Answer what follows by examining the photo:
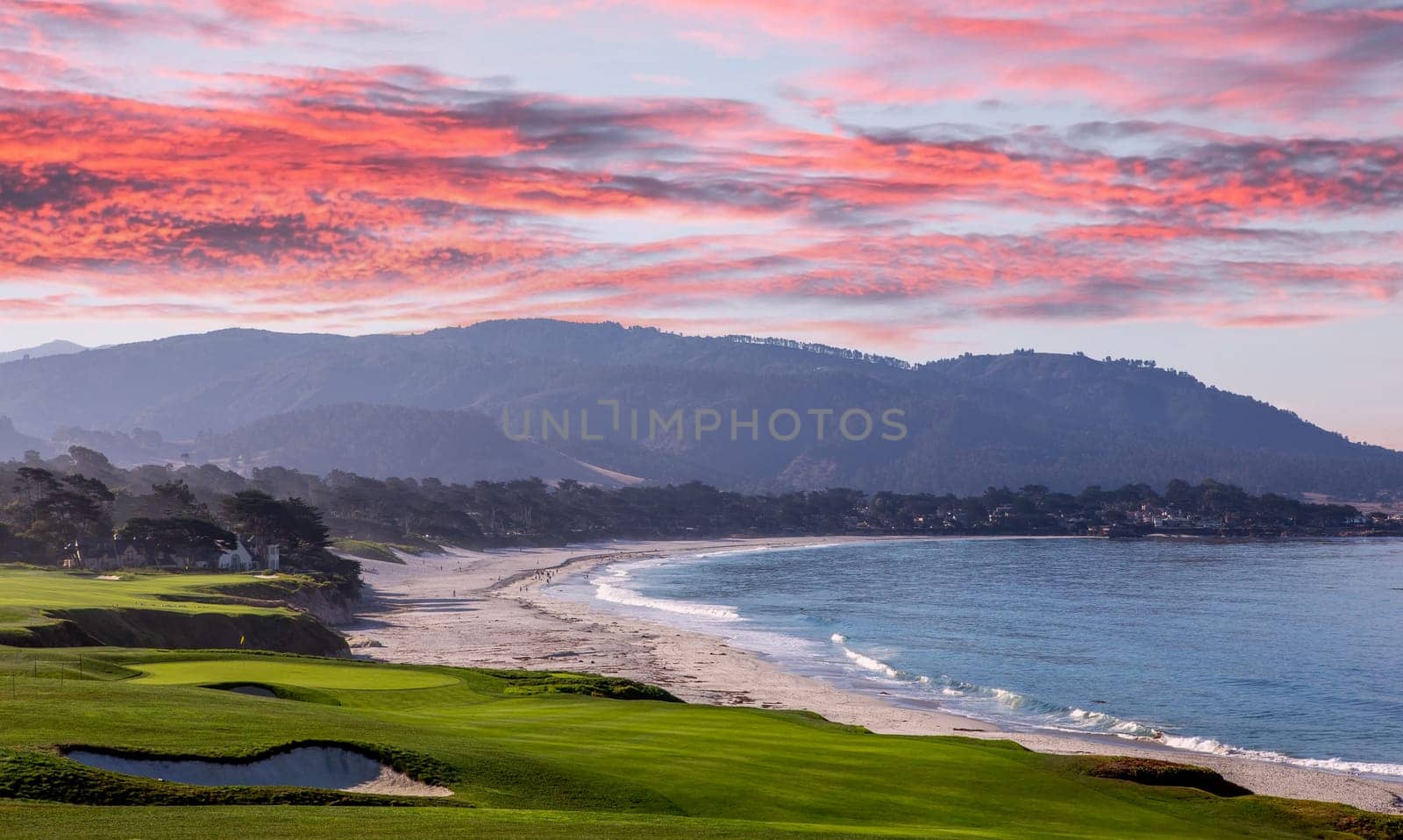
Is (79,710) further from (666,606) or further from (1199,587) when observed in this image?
(1199,587)

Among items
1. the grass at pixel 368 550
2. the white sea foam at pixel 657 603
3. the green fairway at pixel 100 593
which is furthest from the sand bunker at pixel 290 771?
the grass at pixel 368 550

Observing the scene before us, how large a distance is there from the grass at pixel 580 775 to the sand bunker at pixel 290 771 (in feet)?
0.94

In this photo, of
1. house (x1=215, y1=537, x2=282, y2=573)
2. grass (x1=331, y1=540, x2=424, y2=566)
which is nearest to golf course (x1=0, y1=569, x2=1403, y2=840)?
house (x1=215, y1=537, x2=282, y2=573)

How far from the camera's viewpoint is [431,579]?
13088cm

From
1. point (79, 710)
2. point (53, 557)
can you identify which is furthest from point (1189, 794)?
point (53, 557)

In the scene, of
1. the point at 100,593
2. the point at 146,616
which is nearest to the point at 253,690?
the point at 146,616

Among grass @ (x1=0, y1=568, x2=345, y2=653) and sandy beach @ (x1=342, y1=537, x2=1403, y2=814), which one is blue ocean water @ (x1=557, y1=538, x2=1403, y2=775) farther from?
grass @ (x1=0, y1=568, x2=345, y2=653)

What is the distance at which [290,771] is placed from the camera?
19734 millimetres

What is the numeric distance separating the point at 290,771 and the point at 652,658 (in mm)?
47160

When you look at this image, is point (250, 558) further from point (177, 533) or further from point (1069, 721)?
point (1069, 721)

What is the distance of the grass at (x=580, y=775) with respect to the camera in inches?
638

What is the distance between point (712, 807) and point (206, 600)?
50151 millimetres

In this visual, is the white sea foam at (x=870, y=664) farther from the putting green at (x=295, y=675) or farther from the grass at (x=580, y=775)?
the putting green at (x=295, y=675)

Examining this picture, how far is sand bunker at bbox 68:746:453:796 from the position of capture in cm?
1845
